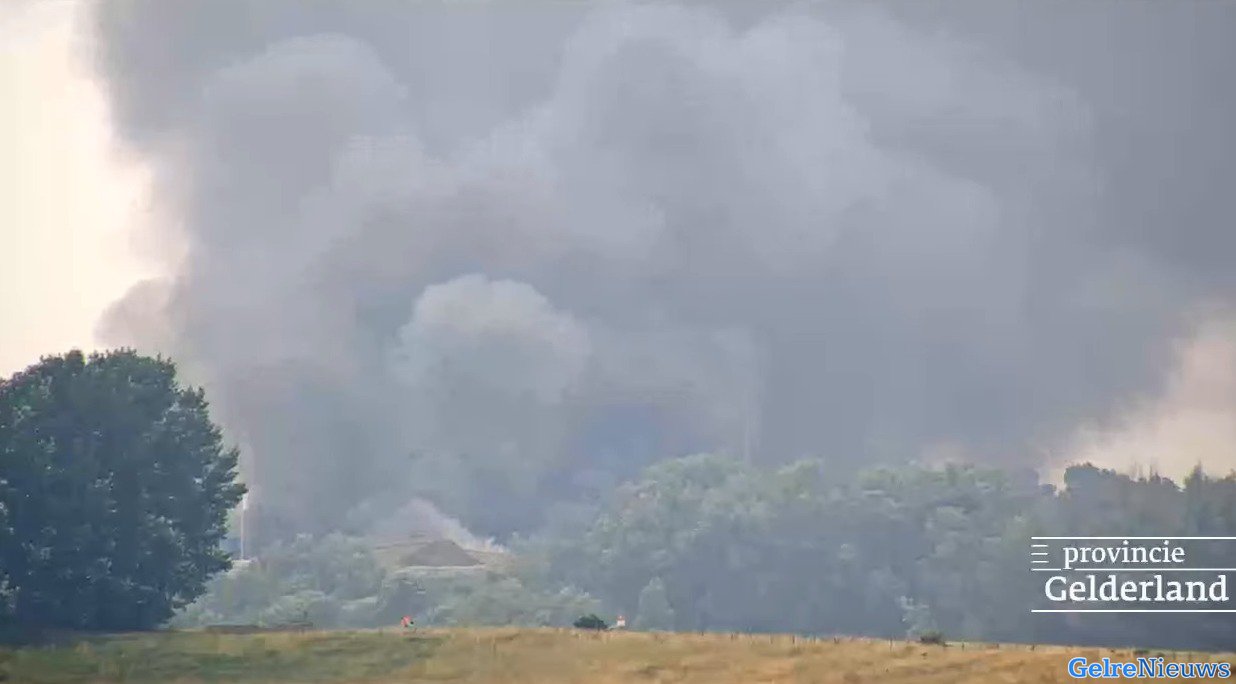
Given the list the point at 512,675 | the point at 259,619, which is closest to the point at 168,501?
the point at 512,675

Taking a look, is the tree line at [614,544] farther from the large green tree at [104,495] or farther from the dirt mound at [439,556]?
the dirt mound at [439,556]

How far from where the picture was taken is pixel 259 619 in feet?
387

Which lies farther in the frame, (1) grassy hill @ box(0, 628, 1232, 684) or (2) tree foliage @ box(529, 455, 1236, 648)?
(2) tree foliage @ box(529, 455, 1236, 648)

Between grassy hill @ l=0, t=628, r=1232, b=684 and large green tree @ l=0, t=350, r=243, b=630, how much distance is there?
4942 millimetres

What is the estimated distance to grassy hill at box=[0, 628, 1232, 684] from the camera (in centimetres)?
6531

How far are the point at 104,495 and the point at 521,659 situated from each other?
26211 millimetres

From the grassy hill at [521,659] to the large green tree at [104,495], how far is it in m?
4.94

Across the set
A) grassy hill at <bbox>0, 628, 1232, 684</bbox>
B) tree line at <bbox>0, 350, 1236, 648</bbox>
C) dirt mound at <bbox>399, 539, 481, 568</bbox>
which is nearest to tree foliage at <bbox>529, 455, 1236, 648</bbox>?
tree line at <bbox>0, 350, 1236, 648</bbox>

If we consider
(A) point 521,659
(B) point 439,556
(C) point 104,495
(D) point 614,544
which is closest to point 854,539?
(D) point 614,544

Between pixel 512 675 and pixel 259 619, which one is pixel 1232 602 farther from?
pixel 259 619

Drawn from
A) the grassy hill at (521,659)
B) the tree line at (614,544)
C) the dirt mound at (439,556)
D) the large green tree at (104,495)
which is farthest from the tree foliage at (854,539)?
the large green tree at (104,495)

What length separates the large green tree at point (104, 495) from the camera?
81.8 m

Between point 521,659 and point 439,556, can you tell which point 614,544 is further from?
point 521,659

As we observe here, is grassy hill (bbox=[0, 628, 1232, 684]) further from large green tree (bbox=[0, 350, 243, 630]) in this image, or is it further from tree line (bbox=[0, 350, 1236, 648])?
tree line (bbox=[0, 350, 1236, 648])
